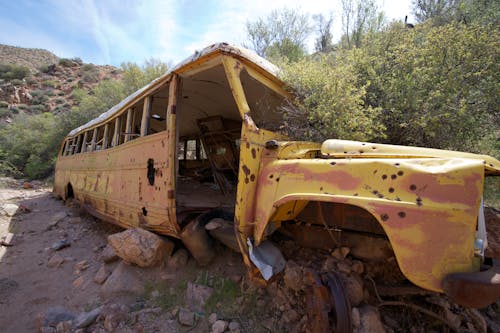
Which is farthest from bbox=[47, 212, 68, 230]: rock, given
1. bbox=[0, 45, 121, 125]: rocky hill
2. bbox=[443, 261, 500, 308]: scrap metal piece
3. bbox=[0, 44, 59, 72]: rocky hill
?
bbox=[0, 44, 59, 72]: rocky hill

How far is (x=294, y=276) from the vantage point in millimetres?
1935

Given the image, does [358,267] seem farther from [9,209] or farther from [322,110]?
[9,209]

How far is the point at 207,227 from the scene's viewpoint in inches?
107

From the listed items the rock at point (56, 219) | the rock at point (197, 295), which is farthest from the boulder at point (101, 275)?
the rock at point (56, 219)

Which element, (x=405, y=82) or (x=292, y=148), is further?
(x=405, y=82)

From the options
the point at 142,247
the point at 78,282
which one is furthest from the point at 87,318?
the point at 78,282

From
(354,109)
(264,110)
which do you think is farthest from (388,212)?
(264,110)

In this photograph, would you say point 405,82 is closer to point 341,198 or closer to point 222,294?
point 341,198

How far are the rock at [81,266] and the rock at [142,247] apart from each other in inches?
37.2

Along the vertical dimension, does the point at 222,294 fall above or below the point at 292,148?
below

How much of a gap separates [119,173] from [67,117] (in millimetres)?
17971

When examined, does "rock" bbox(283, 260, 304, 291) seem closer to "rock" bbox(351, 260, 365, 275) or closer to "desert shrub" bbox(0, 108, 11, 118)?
"rock" bbox(351, 260, 365, 275)

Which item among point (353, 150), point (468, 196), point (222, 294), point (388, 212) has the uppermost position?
point (353, 150)

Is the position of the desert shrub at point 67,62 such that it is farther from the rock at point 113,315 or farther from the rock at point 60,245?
the rock at point 113,315
